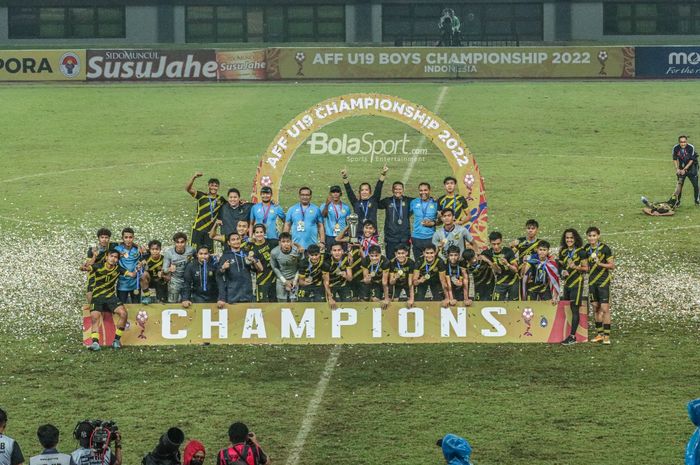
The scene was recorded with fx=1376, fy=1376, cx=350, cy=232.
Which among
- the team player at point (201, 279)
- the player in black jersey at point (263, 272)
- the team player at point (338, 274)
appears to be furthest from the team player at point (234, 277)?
the team player at point (338, 274)

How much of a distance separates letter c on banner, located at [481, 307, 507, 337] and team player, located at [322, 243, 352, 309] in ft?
7.83

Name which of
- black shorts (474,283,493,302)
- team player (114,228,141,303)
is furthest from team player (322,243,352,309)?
team player (114,228,141,303)

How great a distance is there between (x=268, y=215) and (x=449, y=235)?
3479mm

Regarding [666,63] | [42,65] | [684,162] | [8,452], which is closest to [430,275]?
[8,452]

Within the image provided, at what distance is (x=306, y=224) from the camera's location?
81.7ft

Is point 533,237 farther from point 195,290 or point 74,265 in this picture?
point 74,265

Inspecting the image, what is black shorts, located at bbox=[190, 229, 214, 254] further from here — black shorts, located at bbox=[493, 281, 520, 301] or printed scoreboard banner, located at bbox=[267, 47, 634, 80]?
printed scoreboard banner, located at bbox=[267, 47, 634, 80]

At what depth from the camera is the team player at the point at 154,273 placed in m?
22.7

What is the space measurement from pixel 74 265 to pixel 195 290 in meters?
6.86

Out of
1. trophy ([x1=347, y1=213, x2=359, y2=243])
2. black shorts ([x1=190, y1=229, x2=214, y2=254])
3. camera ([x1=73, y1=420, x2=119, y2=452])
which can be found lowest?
camera ([x1=73, y1=420, x2=119, y2=452])

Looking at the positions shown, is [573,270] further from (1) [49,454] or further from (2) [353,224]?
(1) [49,454]

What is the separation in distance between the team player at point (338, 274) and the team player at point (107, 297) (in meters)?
3.35

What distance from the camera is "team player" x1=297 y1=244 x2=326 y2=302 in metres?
22.7

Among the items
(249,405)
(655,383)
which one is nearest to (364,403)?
(249,405)
